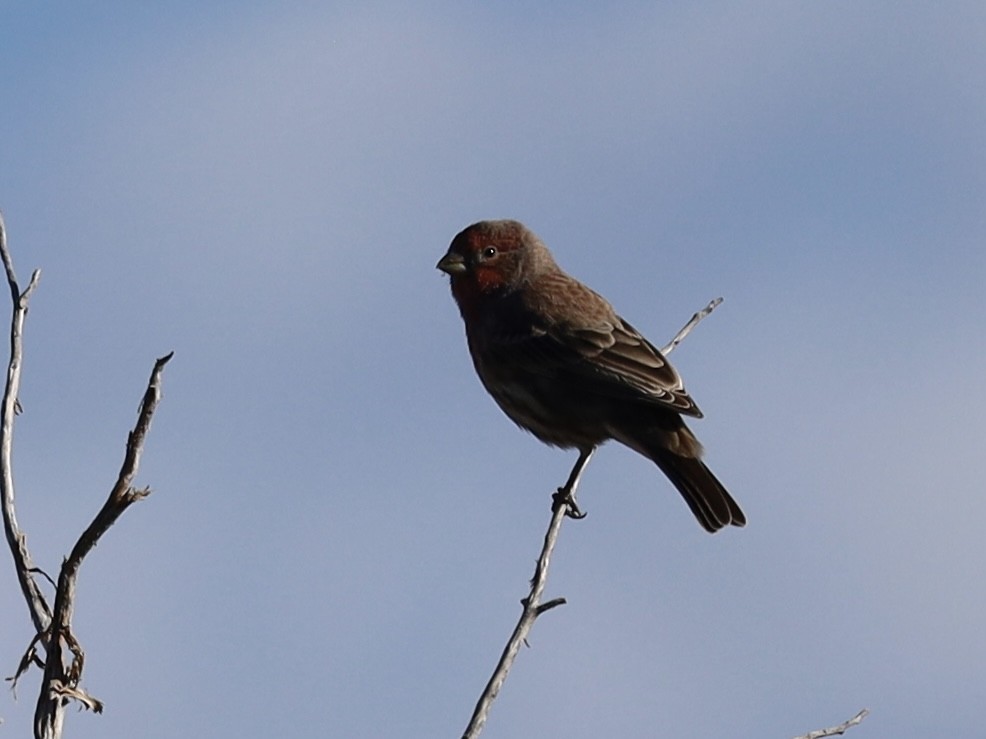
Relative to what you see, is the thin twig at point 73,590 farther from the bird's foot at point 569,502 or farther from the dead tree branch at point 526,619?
the bird's foot at point 569,502

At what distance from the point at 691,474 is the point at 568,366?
3.13 feet

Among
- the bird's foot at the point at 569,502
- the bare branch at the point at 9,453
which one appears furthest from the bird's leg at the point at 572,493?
the bare branch at the point at 9,453

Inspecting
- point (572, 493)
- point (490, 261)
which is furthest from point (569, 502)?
point (490, 261)

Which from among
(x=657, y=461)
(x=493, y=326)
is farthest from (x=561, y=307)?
(x=657, y=461)

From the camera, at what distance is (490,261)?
9.73m

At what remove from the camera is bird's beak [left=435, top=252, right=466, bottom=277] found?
31.7ft

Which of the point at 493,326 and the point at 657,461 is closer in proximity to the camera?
the point at 657,461

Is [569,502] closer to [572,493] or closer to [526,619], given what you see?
[572,493]

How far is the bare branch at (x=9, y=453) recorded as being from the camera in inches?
140

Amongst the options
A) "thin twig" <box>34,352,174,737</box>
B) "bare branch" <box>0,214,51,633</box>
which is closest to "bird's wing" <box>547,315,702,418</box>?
"bare branch" <box>0,214,51,633</box>

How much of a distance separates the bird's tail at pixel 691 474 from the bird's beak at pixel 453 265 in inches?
67.3

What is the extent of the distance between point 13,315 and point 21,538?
672 millimetres

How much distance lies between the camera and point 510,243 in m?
9.86

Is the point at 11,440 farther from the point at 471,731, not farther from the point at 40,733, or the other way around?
the point at 471,731
